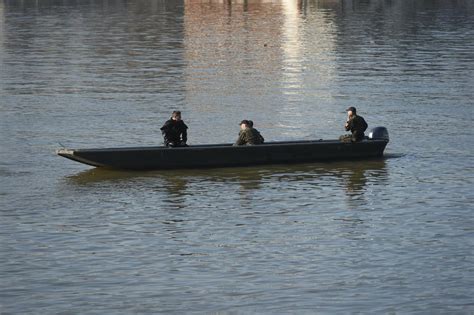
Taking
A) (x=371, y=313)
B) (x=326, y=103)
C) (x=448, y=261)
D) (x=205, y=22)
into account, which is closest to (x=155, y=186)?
(x=448, y=261)

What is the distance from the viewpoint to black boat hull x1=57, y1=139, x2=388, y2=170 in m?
39.3

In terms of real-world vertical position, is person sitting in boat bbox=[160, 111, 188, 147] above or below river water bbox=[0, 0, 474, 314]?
above

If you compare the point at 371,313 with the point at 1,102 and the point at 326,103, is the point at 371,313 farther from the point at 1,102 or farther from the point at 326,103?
the point at 1,102

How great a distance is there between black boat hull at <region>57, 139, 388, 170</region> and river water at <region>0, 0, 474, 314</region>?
1.45 ft

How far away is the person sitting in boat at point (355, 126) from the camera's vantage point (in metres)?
41.1

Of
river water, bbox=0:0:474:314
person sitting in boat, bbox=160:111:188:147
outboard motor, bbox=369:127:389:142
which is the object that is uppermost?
person sitting in boat, bbox=160:111:188:147

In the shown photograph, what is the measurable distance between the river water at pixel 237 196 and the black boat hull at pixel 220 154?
0.44m

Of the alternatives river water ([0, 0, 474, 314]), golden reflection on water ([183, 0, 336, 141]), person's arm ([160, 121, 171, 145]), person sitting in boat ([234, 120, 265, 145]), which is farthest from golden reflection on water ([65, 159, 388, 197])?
golden reflection on water ([183, 0, 336, 141])

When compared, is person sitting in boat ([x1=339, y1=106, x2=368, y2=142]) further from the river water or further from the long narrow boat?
the river water

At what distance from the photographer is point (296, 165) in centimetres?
4103

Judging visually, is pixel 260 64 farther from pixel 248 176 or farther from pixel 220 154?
pixel 248 176

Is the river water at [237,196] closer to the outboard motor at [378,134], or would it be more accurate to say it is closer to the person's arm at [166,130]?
the outboard motor at [378,134]

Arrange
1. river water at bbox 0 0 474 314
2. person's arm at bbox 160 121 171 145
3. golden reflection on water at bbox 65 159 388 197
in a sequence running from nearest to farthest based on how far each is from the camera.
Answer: river water at bbox 0 0 474 314, golden reflection on water at bbox 65 159 388 197, person's arm at bbox 160 121 171 145

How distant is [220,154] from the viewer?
4025cm
